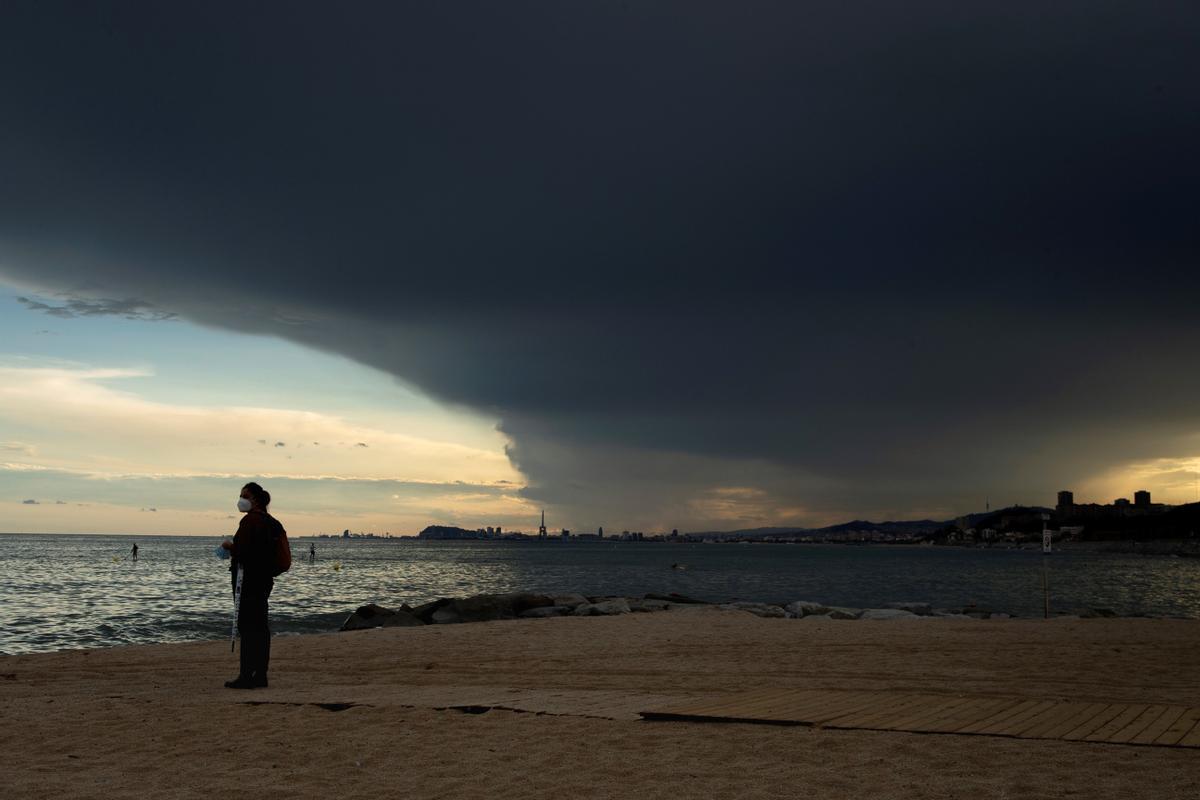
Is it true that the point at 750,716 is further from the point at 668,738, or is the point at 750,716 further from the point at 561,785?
the point at 561,785

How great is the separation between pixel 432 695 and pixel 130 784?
475 cm

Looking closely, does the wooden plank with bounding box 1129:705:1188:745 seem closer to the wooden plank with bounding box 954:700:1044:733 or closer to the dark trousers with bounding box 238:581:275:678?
the wooden plank with bounding box 954:700:1044:733

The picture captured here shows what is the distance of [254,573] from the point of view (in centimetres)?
1260

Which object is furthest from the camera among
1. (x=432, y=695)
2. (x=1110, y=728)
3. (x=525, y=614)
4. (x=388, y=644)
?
(x=525, y=614)

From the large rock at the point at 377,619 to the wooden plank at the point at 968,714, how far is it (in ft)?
62.3

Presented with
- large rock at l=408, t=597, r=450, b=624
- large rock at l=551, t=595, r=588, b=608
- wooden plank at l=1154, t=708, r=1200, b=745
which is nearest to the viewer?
wooden plank at l=1154, t=708, r=1200, b=745

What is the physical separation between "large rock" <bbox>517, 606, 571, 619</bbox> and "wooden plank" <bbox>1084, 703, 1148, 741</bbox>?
20.2m

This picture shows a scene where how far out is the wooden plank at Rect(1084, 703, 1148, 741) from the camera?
28.8ft

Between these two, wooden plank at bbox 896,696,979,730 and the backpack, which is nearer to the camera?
wooden plank at bbox 896,696,979,730

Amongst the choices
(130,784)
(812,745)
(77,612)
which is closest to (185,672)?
(130,784)

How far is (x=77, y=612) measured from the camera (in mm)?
33406

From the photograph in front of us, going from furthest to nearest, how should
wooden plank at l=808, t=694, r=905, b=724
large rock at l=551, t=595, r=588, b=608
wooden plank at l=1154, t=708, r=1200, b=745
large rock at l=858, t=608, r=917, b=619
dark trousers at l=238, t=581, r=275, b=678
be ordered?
1. large rock at l=551, t=595, r=588, b=608
2. large rock at l=858, t=608, r=917, b=619
3. dark trousers at l=238, t=581, r=275, b=678
4. wooden plank at l=808, t=694, r=905, b=724
5. wooden plank at l=1154, t=708, r=1200, b=745

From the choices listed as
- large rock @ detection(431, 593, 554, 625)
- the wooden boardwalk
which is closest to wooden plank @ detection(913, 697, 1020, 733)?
the wooden boardwalk

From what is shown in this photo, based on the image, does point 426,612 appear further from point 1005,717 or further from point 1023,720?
point 1023,720
